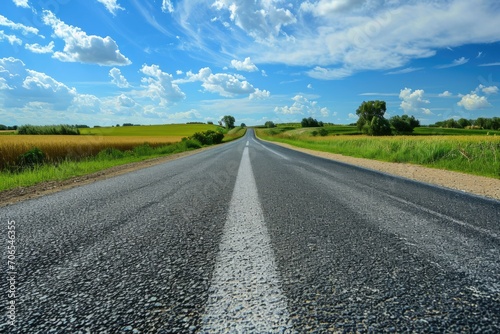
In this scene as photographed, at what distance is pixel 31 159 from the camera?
11.5m

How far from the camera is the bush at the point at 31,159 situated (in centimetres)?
1120

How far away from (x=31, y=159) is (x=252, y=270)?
13.6 meters

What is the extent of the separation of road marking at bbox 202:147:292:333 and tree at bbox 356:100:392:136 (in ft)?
238

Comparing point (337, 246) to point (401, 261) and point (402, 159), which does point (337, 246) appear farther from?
point (402, 159)

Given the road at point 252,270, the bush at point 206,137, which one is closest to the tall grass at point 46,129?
the bush at point 206,137

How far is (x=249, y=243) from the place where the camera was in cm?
208

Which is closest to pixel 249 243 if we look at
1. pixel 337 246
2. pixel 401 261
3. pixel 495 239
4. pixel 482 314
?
pixel 337 246

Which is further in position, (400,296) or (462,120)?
(462,120)

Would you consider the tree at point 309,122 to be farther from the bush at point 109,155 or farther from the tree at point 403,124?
the bush at point 109,155

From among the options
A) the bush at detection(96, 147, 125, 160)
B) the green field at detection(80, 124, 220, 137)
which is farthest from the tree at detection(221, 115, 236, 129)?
the bush at detection(96, 147, 125, 160)

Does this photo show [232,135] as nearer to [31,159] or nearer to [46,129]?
[46,129]

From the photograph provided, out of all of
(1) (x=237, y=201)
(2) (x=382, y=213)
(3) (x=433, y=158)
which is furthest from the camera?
(3) (x=433, y=158)

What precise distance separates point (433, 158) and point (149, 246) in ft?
40.8

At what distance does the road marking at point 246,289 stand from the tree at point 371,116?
2855 inches
